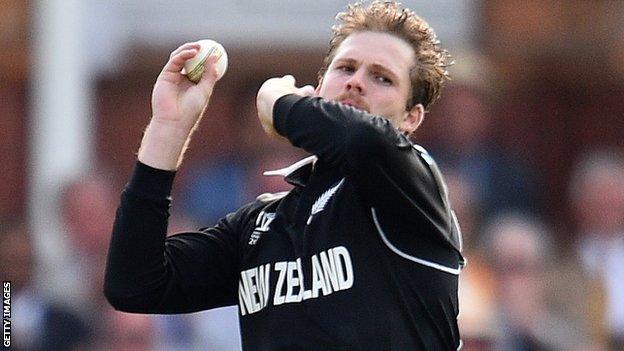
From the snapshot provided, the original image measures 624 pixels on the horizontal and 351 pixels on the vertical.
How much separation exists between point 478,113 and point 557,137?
1897mm

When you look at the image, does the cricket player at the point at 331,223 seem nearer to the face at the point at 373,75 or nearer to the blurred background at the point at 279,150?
the face at the point at 373,75

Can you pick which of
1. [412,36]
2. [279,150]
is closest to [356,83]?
[412,36]

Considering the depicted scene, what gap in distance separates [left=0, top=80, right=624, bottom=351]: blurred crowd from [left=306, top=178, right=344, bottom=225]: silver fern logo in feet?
11.9

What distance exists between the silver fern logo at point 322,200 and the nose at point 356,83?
256 millimetres

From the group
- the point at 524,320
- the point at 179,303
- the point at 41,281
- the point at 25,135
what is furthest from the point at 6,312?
the point at 25,135

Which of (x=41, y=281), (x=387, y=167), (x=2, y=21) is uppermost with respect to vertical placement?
(x=387, y=167)

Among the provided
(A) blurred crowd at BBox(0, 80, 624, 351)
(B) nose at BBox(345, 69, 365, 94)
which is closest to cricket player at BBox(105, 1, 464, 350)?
(B) nose at BBox(345, 69, 365, 94)

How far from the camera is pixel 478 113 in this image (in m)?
9.34

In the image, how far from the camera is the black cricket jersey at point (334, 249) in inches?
159

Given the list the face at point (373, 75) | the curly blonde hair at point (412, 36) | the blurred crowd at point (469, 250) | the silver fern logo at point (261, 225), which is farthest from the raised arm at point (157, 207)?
the blurred crowd at point (469, 250)

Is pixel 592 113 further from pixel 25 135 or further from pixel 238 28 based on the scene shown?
pixel 25 135

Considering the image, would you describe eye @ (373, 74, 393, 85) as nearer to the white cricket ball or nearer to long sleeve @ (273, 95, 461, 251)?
long sleeve @ (273, 95, 461, 251)

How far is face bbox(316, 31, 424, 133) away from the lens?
4.34 metres

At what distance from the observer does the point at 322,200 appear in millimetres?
4273
